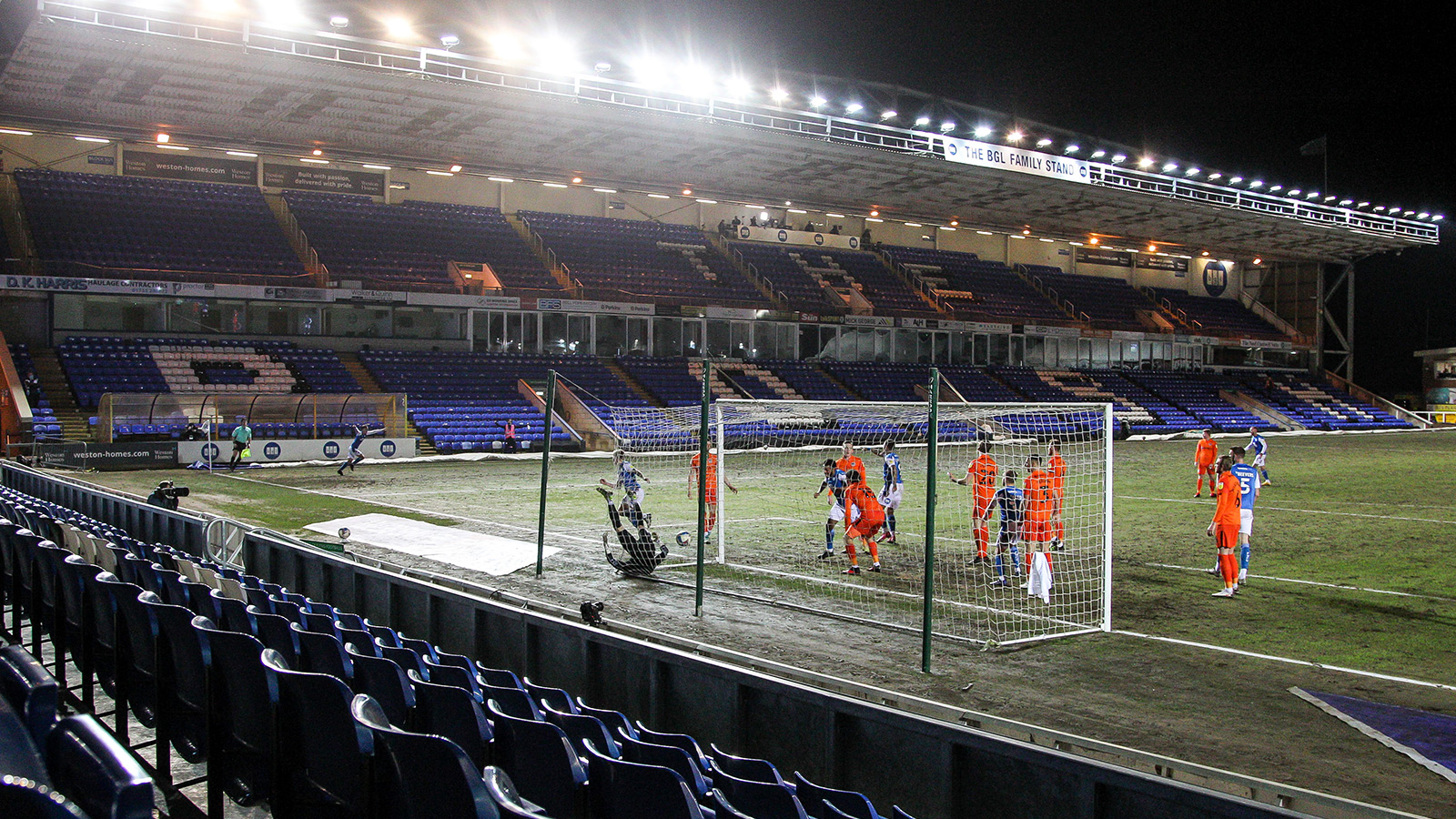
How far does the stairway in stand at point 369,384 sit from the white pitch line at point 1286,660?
90.1 feet

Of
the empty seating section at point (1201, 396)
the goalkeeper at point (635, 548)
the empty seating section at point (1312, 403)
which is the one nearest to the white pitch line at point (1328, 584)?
the goalkeeper at point (635, 548)

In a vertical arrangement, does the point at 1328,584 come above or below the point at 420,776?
below

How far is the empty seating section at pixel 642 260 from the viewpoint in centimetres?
4369

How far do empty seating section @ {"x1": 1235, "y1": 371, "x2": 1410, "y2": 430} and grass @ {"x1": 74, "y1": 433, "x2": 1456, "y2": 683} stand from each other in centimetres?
2484

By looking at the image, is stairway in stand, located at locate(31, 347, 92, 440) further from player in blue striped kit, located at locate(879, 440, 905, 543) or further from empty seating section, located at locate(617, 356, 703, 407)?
player in blue striped kit, located at locate(879, 440, 905, 543)

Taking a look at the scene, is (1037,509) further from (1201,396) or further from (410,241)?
(1201,396)

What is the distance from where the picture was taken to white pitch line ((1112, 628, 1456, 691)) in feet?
26.5

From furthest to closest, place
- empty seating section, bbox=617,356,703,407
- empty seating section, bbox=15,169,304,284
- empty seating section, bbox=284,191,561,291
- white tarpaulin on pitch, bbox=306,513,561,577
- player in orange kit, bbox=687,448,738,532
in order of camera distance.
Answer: empty seating section, bbox=617,356,703,407 → empty seating section, bbox=284,191,561,291 → empty seating section, bbox=15,169,304,284 → player in orange kit, bbox=687,448,738,532 → white tarpaulin on pitch, bbox=306,513,561,577

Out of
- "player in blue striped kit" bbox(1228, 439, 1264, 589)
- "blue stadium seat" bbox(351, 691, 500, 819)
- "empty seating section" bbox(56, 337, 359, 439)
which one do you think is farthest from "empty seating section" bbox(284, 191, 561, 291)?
"blue stadium seat" bbox(351, 691, 500, 819)

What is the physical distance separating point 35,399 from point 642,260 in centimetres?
2514

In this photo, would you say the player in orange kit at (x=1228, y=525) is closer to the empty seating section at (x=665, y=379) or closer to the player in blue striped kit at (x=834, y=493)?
the player in blue striped kit at (x=834, y=493)

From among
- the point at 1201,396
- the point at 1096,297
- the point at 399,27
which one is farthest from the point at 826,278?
the point at 399,27

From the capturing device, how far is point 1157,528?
57.6 ft

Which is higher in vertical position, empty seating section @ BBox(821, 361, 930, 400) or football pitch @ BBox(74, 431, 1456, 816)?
empty seating section @ BBox(821, 361, 930, 400)
